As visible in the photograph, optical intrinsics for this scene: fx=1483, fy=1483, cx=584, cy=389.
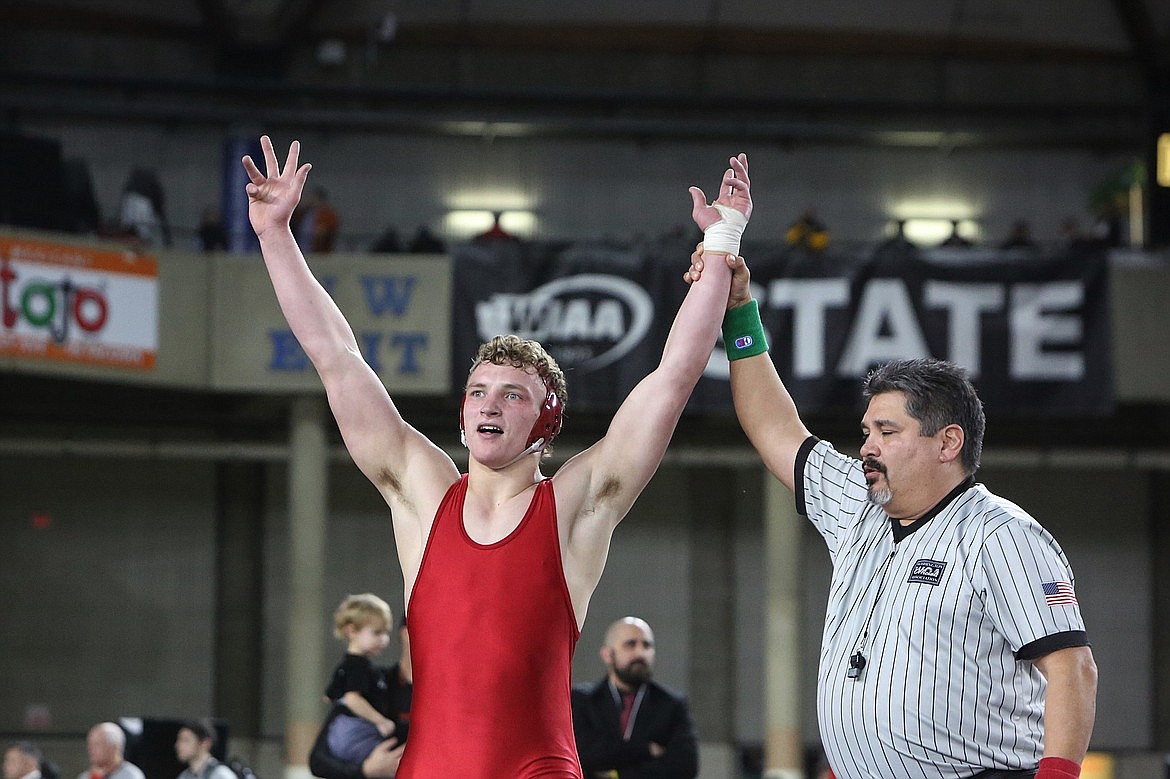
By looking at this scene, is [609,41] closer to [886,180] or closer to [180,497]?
[886,180]

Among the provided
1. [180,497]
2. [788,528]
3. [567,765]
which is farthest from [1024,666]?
[180,497]

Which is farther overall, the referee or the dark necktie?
the dark necktie

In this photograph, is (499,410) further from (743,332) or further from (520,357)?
(743,332)

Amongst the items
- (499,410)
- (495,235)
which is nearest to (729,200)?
(499,410)

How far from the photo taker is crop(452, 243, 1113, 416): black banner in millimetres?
14805

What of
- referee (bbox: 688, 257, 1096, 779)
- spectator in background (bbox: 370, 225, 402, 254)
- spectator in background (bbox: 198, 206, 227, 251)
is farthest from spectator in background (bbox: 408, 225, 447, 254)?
referee (bbox: 688, 257, 1096, 779)

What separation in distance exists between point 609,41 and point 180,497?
27.7 feet

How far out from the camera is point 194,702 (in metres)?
18.2

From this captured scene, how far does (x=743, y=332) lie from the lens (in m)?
3.95

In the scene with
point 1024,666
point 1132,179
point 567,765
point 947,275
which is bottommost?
point 567,765

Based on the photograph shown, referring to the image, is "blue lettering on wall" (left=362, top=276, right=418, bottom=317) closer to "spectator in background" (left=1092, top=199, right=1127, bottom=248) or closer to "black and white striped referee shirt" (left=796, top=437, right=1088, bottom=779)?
"spectator in background" (left=1092, top=199, right=1127, bottom=248)

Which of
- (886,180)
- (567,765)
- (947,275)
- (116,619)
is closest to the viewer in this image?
(567,765)

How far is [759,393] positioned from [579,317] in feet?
A: 36.1

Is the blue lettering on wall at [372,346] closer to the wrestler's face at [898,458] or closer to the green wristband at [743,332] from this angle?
the green wristband at [743,332]
